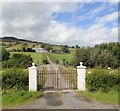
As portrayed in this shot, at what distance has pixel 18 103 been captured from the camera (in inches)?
455

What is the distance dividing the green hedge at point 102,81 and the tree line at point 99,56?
4673 centimetres

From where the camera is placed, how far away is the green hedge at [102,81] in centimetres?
1445

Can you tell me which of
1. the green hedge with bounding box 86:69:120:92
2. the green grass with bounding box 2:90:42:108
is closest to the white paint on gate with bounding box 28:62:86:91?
the green hedge with bounding box 86:69:120:92

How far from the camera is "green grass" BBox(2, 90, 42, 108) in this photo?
37.9ft

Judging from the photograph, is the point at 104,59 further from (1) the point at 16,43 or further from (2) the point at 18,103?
(2) the point at 18,103

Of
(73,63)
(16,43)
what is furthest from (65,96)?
(16,43)

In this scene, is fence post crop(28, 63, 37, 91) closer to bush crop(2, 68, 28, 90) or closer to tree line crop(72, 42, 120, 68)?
bush crop(2, 68, 28, 90)

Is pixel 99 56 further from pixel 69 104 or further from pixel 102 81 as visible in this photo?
pixel 69 104

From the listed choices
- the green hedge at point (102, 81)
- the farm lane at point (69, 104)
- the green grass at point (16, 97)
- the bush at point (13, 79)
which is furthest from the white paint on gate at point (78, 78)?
the farm lane at point (69, 104)

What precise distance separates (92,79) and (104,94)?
1.34 meters

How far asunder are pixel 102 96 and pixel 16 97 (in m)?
4.55

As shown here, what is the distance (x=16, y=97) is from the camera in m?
12.4

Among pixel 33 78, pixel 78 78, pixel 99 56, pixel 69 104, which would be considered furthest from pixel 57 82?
pixel 99 56

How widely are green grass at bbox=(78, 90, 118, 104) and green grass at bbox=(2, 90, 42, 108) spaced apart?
8.49ft
